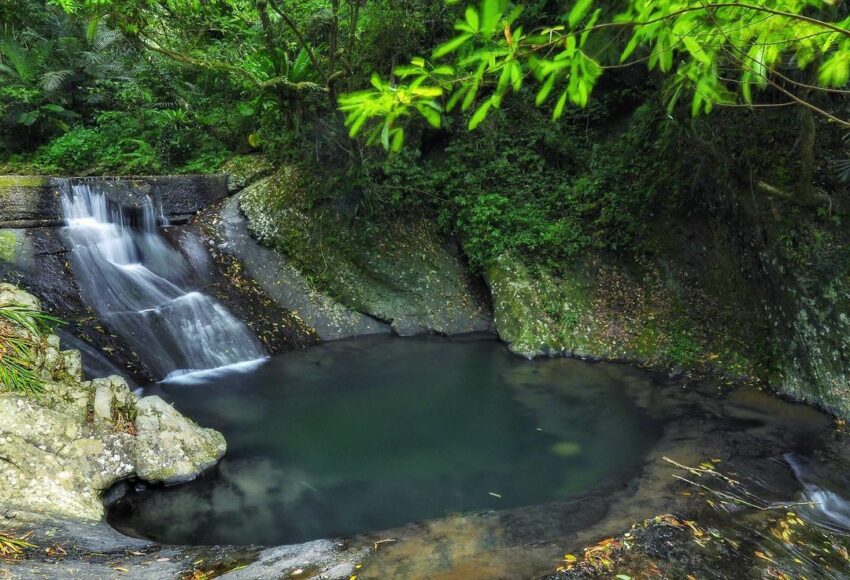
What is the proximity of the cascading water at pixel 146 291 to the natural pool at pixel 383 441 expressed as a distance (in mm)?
534

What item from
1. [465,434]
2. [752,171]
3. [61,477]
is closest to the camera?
[61,477]

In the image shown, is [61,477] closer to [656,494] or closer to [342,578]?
[342,578]

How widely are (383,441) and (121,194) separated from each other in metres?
6.40

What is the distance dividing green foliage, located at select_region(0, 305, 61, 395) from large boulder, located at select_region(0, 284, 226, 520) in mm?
69

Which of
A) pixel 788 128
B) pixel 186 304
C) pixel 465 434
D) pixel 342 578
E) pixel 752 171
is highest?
pixel 788 128

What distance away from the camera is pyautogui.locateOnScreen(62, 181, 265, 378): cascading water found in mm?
7527

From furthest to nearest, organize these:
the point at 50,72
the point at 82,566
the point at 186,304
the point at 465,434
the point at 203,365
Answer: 1. the point at 50,72
2. the point at 186,304
3. the point at 203,365
4. the point at 465,434
5. the point at 82,566

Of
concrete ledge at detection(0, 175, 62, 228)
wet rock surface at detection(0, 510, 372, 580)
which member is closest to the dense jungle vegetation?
concrete ledge at detection(0, 175, 62, 228)

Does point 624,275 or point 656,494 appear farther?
point 624,275

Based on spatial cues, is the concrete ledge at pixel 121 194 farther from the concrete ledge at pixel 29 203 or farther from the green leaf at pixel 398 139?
the green leaf at pixel 398 139

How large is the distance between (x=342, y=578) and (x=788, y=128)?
23.4 ft

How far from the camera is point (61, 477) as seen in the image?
14.0 ft

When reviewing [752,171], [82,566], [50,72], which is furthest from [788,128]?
[50,72]

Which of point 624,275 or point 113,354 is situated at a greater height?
point 624,275
